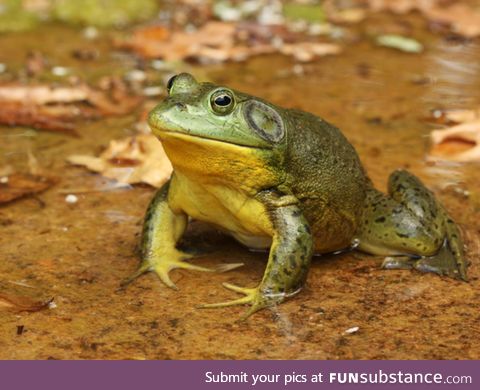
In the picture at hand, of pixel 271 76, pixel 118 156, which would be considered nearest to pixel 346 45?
pixel 271 76

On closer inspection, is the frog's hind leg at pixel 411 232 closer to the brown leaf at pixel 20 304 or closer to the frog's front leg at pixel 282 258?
the frog's front leg at pixel 282 258

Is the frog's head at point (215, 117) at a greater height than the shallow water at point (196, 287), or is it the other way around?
the frog's head at point (215, 117)

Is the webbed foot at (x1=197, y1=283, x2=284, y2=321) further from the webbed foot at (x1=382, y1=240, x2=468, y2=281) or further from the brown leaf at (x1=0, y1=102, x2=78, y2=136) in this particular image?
the brown leaf at (x1=0, y1=102, x2=78, y2=136)

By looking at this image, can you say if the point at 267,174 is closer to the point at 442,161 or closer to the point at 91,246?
the point at 91,246

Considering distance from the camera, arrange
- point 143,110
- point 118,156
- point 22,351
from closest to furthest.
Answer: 1. point 22,351
2. point 118,156
3. point 143,110

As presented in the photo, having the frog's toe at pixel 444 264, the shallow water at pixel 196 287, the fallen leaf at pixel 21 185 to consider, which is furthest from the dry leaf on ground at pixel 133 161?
the frog's toe at pixel 444 264

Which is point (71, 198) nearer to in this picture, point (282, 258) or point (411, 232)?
point (282, 258)

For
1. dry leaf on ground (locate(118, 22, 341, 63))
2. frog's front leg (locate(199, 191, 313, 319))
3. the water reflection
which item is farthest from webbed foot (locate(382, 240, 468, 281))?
dry leaf on ground (locate(118, 22, 341, 63))
